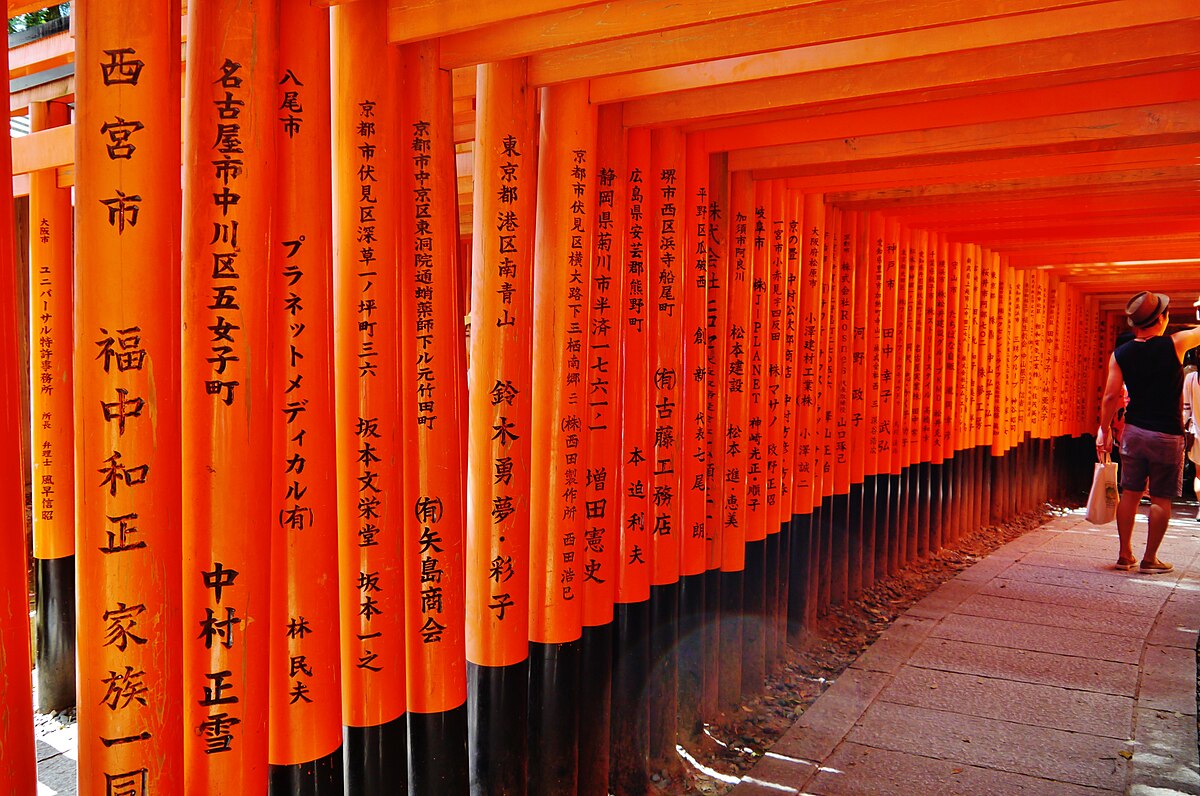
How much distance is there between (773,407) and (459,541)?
2.86 m

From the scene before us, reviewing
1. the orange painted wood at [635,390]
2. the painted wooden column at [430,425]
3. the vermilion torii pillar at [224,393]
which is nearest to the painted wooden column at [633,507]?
the orange painted wood at [635,390]

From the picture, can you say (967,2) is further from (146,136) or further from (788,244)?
(788,244)

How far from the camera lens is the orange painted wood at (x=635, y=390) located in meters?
4.08

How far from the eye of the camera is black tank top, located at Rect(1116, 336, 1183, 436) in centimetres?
712

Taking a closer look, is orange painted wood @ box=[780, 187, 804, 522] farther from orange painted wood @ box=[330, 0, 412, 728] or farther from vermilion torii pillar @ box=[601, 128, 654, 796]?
orange painted wood @ box=[330, 0, 412, 728]

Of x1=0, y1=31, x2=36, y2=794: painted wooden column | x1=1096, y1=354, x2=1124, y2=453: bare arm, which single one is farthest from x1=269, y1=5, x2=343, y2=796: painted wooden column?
x1=1096, y1=354, x2=1124, y2=453: bare arm

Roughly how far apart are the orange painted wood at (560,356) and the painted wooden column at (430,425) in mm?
552

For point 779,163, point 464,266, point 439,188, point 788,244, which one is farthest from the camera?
point 464,266

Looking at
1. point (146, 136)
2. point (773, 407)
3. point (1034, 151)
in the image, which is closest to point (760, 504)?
point (773, 407)

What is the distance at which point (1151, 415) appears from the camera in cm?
717

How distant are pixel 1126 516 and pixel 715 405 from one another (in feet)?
15.3

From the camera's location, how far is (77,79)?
6.82 ft

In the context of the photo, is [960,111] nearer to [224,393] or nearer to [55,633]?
[224,393]

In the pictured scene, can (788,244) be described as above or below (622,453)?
above
